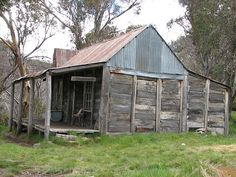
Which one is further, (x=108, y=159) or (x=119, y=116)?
(x=119, y=116)

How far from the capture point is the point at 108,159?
12062 mm

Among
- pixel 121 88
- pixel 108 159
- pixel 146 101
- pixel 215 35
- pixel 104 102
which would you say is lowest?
pixel 108 159

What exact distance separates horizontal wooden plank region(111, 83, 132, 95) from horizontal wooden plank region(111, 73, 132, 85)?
0.13 meters

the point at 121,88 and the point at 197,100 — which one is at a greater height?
the point at 121,88

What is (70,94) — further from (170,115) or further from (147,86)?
(170,115)

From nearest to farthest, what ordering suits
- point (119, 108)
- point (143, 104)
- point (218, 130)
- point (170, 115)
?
point (119, 108)
point (143, 104)
point (170, 115)
point (218, 130)

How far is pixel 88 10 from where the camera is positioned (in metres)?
35.9

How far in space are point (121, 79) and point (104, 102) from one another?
4.14ft

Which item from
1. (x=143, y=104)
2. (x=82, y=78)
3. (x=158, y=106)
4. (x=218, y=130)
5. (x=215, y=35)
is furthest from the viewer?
(x=215, y=35)

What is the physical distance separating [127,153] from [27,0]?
18703mm

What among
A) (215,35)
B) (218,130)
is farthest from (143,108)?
(215,35)

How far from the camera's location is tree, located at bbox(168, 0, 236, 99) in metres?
25.9

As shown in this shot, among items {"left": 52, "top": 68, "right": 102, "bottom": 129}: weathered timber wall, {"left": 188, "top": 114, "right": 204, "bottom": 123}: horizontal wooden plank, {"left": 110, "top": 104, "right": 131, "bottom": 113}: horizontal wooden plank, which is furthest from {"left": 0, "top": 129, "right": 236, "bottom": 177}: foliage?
{"left": 188, "top": 114, "right": 204, "bottom": 123}: horizontal wooden plank

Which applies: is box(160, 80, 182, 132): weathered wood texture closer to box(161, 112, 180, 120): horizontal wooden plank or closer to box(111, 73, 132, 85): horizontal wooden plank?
box(161, 112, 180, 120): horizontal wooden plank
